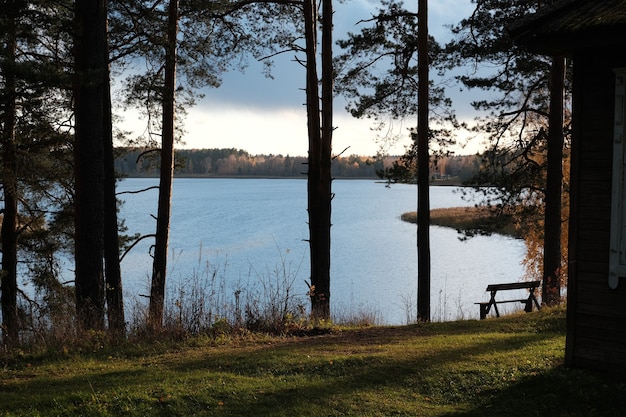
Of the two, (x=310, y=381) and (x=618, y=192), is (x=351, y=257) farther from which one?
(x=618, y=192)

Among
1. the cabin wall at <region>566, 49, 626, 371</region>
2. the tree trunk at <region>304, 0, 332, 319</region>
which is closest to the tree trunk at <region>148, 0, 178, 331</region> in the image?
the tree trunk at <region>304, 0, 332, 319</region>

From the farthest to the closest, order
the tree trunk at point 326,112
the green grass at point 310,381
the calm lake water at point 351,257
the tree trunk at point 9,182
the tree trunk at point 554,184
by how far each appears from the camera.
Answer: the calm lake water at point 351,257, the tree trunk at point 326,112, the tree trunk at point 554,184, the tree trunk at point 9,182, the green grass at point 310,381

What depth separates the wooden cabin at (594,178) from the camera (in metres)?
5.25

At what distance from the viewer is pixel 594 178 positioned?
5461mm

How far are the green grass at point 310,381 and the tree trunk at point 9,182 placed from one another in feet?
7.29

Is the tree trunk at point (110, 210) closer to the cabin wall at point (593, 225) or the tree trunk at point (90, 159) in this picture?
the tree trunk at point (90, 159)

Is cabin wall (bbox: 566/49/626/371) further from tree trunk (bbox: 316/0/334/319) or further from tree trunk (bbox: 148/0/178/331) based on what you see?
tree trunk (bbox: 148/0/178/331)

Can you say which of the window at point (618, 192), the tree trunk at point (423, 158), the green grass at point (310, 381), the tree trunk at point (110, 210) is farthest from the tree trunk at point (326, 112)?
the window at point (618, 192)

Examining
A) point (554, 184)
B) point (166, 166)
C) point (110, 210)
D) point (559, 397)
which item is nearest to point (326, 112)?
point (166, 166)

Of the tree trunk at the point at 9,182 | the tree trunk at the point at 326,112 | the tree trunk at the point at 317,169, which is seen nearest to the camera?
the tree trunk at the point at 9,182

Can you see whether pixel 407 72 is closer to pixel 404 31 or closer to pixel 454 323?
pixel 404 31

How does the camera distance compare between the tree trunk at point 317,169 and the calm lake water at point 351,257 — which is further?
the calm lake water at point 351,257

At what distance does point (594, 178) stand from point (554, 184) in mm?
7872

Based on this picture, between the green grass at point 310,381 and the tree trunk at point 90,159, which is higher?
the tree trunk at point 90,159
